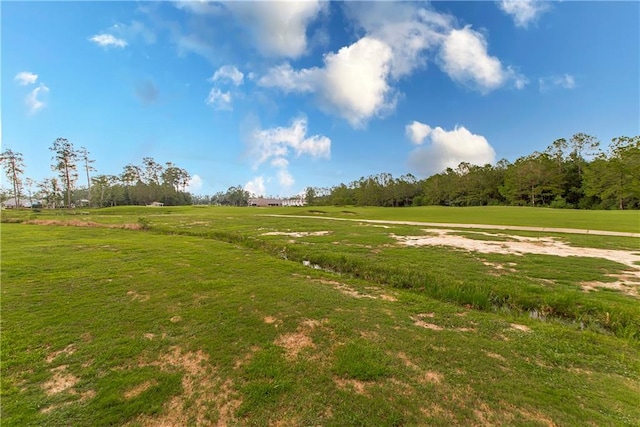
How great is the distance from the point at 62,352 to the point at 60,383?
1112 millimetres

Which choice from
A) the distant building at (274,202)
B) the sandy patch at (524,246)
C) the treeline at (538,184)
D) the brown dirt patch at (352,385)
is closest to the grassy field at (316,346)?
the brown dirt patch at (352,385)

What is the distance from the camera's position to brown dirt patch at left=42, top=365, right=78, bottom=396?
437cm

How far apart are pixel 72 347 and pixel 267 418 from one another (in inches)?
180

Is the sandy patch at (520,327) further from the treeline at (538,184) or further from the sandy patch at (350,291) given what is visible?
the treeline at (538,184)

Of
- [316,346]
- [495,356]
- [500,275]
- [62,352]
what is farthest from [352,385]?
[500,275]

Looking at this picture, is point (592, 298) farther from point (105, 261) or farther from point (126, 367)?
point (105, 261)

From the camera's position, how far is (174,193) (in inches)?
4279

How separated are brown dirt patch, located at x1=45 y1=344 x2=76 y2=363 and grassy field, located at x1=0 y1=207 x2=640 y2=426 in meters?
0.03

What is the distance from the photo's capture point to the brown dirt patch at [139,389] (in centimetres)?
425

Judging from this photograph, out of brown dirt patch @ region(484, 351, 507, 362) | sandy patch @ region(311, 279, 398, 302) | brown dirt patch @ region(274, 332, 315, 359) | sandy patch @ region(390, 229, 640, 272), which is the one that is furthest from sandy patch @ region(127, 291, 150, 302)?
sandy patch @ region(390, 229, 640, 272)

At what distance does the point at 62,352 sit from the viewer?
5340mm

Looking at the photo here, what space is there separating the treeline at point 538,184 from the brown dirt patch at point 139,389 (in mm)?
73850

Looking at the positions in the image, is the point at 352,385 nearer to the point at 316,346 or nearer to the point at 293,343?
the point at 316,346

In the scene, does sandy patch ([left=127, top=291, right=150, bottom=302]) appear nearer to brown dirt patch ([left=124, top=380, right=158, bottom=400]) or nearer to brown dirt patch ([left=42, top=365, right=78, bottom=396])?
brown dirt patch ([left=42, top=365, right=78, bottom=396])
